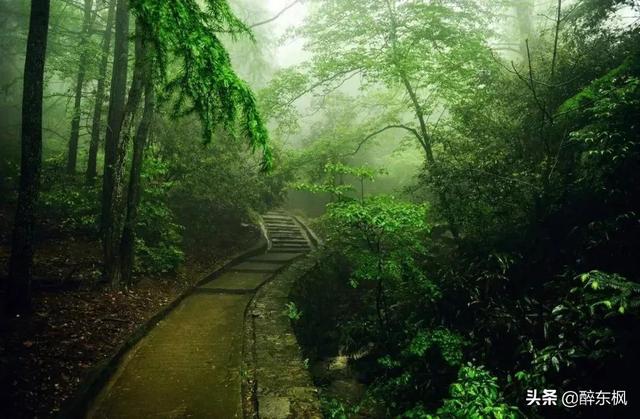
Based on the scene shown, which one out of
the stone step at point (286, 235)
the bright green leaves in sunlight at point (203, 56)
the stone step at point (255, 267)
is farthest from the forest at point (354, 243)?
the stone step at point (286, 235)

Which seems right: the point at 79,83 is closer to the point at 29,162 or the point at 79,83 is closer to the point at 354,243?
the point at 29,162

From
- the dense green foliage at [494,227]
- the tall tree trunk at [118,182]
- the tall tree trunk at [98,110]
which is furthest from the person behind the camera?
the tall tree trunk at [98,110]

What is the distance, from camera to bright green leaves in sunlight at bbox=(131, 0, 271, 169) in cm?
263

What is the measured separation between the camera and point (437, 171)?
7031 millimetres

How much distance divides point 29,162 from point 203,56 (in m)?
4.01

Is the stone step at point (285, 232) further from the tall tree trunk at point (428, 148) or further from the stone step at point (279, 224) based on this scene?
the tall tree trunk at point (428, 148)

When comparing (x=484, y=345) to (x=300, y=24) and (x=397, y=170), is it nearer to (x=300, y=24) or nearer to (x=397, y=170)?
(x=300, y=24)

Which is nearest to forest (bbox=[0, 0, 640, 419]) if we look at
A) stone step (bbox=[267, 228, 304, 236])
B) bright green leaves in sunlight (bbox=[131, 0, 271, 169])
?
bright green leaves in sunlight (bbox=[131, 0, 271, 169])

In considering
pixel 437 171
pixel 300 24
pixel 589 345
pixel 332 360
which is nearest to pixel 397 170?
pixel 300 24

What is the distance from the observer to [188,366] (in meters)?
5.09

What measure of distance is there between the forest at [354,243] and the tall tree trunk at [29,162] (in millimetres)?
28

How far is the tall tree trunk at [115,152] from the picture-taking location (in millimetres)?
6871

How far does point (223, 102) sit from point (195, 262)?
313 inches

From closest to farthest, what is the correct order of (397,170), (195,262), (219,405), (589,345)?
(589,345)
(219,405)
(195,262)
(397,170)
